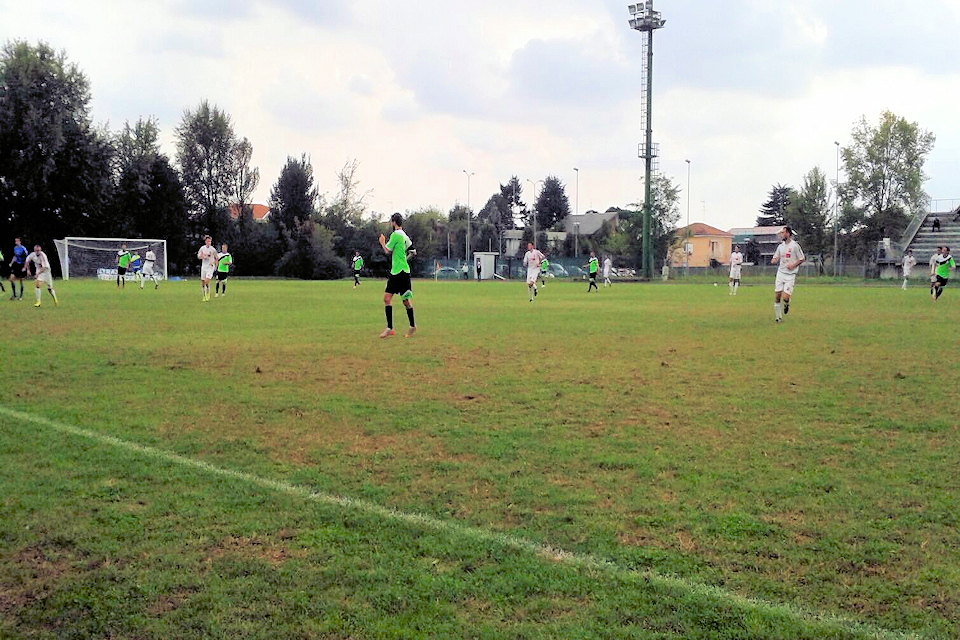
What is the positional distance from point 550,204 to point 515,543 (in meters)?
116

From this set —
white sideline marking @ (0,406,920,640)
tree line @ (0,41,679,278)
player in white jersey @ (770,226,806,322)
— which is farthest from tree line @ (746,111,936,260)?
white sideline marking @ (0,406,920,640)

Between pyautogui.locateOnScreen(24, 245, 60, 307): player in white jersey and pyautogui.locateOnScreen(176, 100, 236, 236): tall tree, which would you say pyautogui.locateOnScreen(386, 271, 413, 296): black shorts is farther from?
pyautogui.locateOnScreen(176, 100, 236, 236): tall tree

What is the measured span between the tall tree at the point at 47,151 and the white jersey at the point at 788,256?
53.4 meters

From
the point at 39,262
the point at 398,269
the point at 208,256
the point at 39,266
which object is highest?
the point at 208,256

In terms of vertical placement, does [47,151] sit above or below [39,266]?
above

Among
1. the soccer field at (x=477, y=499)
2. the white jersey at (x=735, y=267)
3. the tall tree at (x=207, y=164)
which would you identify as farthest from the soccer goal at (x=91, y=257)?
the soccer field at (x=477, y=499)

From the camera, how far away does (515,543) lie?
4188 millimetres

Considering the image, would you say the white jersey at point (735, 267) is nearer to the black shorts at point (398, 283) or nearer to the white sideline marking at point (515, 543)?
the black shorts at point (398, 283)

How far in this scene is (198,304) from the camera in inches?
976

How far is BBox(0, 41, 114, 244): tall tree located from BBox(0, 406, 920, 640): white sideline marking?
191 feet

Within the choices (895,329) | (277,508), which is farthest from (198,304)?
(277,508)

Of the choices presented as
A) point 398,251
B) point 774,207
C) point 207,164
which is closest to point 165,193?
point 207,164

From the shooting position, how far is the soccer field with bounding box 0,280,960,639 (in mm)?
3408

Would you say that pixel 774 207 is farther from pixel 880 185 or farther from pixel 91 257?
pixel 91 257
